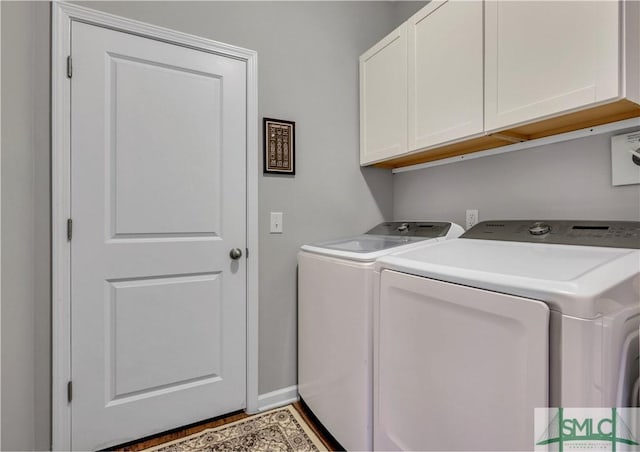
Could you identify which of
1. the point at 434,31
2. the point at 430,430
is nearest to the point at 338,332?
the point at 430,430

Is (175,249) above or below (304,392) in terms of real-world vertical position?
above

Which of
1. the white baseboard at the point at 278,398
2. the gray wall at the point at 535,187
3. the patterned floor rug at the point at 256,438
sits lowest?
the patterned floor rug at the point at 256,438

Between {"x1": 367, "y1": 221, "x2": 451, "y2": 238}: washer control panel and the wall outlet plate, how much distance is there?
2.22 feet

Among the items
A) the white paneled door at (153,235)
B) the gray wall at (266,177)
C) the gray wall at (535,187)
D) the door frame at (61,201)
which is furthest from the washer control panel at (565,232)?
the door frame at (61,201)

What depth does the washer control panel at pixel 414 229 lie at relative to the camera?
5.49 ft

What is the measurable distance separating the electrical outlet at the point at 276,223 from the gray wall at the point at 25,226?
40.5 inches

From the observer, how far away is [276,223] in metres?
1.88

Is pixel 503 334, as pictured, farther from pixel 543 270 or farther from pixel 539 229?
pixel 539 229

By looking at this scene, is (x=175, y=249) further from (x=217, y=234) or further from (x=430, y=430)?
(x=430, y=430)

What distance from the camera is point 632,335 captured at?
2.41ft

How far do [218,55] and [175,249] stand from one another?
3.51 ft

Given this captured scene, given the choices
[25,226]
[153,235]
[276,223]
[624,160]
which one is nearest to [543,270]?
[624,160]

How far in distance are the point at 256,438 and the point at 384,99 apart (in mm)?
1989

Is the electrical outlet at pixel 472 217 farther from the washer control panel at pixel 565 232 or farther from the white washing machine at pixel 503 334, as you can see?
the white washing machine at pixel 503 334
